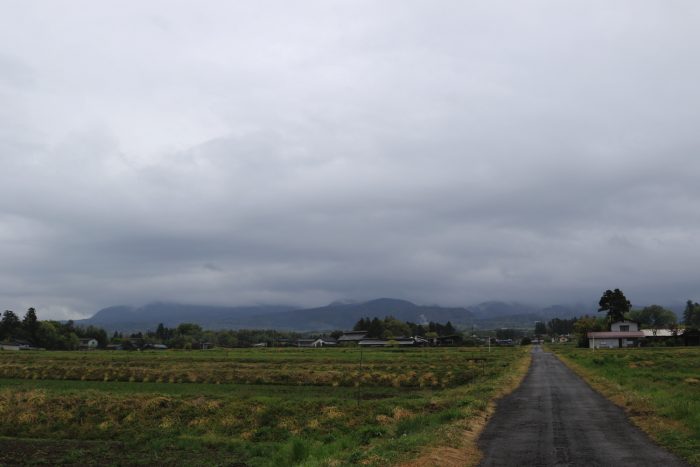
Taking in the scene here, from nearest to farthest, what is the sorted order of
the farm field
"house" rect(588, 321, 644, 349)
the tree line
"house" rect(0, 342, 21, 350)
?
1. the farm field
2. "house" rect(588, 321, 644, 349)
3. "house" rect(0, 342, 21, 350)
4. the tree line

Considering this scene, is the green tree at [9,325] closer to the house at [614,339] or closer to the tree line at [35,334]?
the tree line at [35,334]

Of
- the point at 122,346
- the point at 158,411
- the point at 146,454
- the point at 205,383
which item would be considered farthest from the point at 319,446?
the point at 122,346

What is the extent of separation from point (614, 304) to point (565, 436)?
144809 mm

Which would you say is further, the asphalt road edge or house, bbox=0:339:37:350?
house, bbox=0:339:37:350

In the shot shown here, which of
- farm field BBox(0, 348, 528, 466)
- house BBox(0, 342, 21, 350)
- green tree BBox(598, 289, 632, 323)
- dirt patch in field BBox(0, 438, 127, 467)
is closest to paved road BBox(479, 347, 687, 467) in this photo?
farm field BBox(0, 348, 528, 466)

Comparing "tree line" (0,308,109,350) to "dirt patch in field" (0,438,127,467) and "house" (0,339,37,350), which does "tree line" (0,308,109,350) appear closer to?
"house" (0,339,37,350)

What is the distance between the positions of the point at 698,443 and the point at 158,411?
27518 mm

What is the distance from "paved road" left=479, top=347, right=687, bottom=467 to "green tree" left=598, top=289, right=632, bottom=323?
5150 inches

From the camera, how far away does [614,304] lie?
14988 cm

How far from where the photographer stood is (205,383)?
53.3 metres

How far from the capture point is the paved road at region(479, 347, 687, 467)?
15.6m

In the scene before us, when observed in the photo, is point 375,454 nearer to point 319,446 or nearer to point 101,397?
point 319,446

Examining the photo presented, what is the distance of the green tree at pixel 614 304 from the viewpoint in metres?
149

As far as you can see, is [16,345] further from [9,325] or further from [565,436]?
[565,436]
